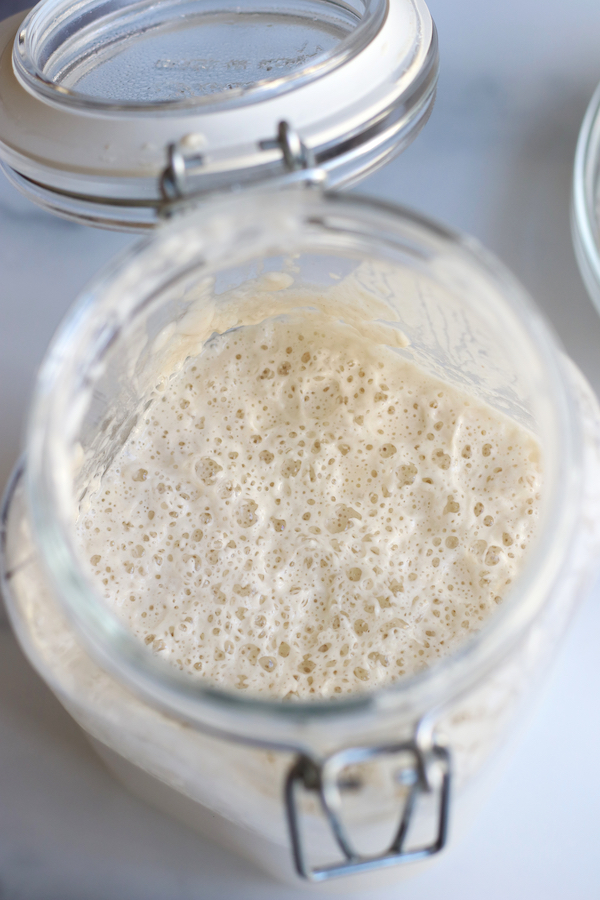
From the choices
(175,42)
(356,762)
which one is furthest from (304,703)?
(175,42)

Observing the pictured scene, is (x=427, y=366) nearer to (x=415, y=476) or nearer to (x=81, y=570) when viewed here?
(x=415, y=476)

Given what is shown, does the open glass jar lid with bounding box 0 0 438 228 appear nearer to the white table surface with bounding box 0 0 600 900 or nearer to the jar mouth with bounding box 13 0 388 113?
the jar mouth with bounding box 13 0 388 113

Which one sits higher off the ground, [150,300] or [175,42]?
[175,42]

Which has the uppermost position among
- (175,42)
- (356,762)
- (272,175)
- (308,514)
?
(175,42)

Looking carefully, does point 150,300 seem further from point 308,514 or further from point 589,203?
point 589,203

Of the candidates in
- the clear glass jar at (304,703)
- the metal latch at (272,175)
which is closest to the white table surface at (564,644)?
the clear glass jar at (304,703)

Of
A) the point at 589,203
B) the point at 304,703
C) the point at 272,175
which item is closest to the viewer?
the point at 304,703

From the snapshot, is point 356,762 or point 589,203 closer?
point 356,762
